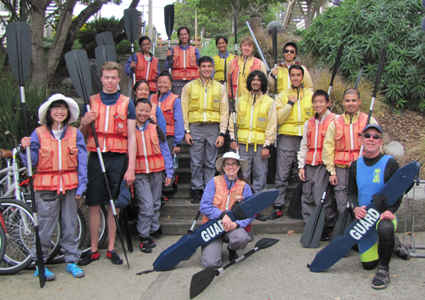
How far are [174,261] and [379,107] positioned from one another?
17.7ft

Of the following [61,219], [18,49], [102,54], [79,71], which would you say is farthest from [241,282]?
[102,54]

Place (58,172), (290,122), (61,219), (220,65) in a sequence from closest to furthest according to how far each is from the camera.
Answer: (58,172) < (61,219) < (290,122) < (220,65)

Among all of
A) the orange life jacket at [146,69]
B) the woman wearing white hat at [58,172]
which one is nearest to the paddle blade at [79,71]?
the woman wearing white hat at [58,172]

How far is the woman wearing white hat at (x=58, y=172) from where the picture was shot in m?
3.98

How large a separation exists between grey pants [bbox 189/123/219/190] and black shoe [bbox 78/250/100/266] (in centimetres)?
180

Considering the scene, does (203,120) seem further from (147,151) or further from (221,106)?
(147,151)

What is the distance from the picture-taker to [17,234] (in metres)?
4.30

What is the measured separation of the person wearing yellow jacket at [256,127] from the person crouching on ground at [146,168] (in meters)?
1.14

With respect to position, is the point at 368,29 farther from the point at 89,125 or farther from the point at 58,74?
the point at 58,74

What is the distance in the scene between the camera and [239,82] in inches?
264

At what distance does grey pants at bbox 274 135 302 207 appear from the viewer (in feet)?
18.2

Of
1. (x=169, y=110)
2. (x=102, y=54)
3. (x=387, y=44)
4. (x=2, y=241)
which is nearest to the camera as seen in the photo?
(x=2, y=241)

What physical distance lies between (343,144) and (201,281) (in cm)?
245

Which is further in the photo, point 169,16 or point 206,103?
point 169,16
